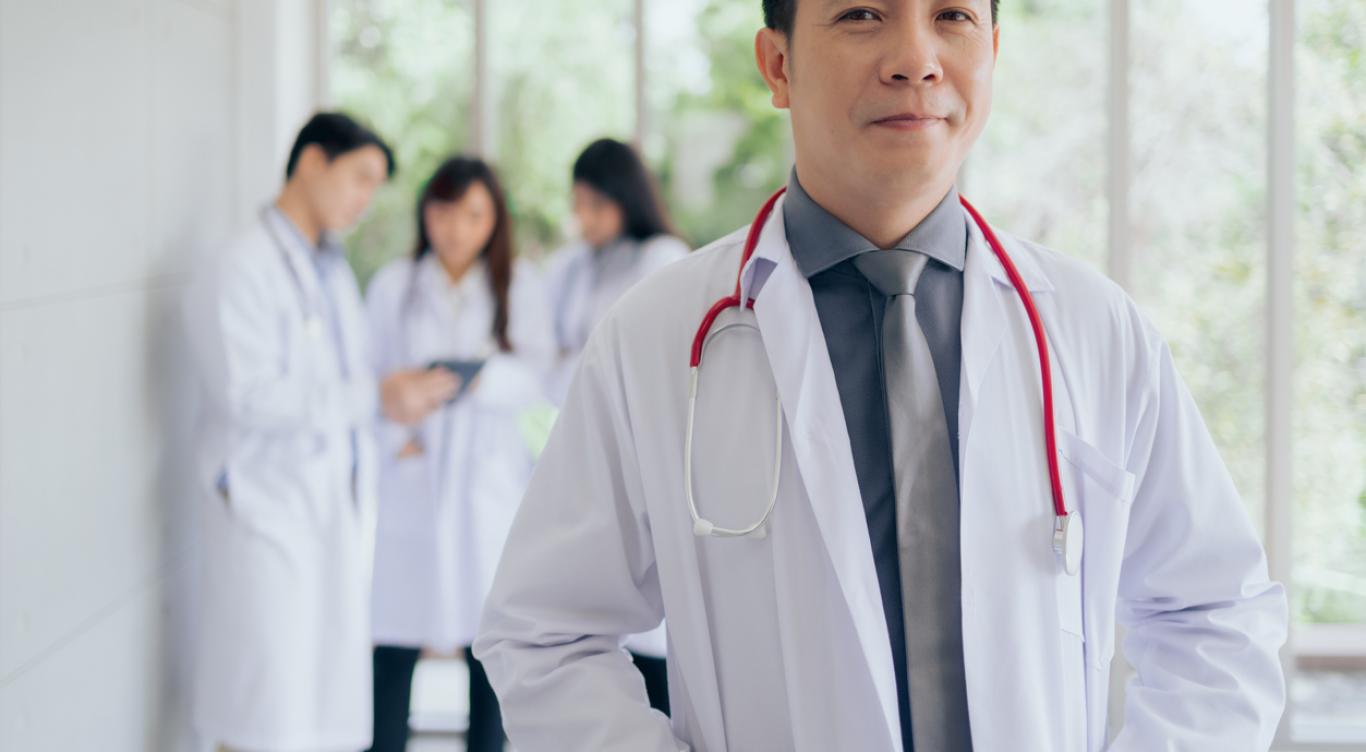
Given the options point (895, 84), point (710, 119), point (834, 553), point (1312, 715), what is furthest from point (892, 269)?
point (1312, 715)

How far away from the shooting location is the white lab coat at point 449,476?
329cm

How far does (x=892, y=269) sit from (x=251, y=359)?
6.56 feet

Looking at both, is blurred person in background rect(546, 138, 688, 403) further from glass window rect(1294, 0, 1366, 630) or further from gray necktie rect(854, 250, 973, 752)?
gray necktie rect(854, 250, 973, 752)

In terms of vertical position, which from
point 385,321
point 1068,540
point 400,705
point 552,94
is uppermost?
point 552,94

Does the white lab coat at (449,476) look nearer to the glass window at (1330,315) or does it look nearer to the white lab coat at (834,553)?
the white lab coat at (834,553)

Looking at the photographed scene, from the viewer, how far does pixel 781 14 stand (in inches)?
50.4

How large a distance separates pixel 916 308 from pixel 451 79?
116 inches

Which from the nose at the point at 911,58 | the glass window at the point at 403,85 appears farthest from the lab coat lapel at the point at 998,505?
the glass window at the point at 403,85

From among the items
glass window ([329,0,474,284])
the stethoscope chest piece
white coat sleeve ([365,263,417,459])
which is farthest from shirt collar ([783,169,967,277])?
glass window ([329,0,474,284])

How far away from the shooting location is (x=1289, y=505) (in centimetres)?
370

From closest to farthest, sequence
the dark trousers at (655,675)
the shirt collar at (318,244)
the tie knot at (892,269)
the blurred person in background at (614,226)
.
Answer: the tie knot at (892,269) < the shirt collar at (318,244) < the dark trousers at (655,675) < the blurred person in background at (614,226)

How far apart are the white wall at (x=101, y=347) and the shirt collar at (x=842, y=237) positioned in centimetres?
148

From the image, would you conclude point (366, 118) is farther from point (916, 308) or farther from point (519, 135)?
point (916, 308)

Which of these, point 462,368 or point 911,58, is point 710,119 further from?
point 911,58
